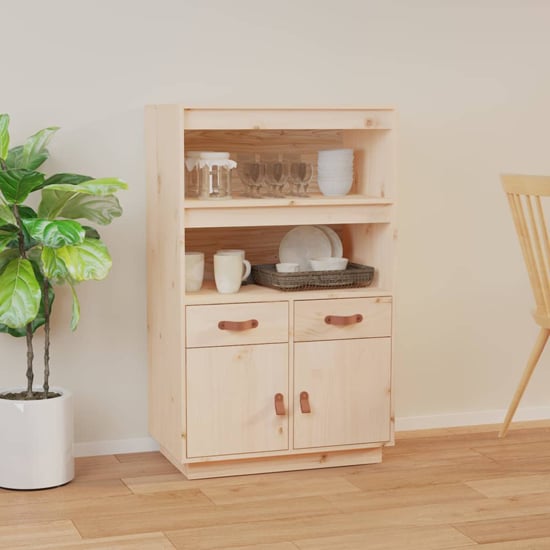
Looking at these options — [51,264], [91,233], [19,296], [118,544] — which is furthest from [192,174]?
[118,544]

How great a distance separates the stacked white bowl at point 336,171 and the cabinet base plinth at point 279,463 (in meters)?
0.86

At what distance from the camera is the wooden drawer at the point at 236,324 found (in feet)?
10.9

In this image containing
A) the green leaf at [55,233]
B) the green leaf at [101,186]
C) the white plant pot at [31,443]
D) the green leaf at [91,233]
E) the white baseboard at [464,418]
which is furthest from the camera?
the white baseboard at [464,418]

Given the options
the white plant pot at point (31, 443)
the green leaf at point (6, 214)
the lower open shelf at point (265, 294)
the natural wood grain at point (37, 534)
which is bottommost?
the natural wood grain at point (37, 534)

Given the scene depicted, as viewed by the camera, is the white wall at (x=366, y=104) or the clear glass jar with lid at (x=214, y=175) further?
the white wall at (x=366, y=104)

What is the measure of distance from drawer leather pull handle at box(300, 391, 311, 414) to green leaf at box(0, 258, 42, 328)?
89 centimetres

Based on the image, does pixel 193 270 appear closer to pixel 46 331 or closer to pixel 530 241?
pixel 46 331

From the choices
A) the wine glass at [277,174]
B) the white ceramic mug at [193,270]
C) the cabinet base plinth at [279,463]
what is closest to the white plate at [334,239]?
the wine glass at [277,174]

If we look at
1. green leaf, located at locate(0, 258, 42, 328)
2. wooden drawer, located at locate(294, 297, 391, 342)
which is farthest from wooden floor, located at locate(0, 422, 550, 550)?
green leaf, located at locate(0, 258, 42, 328)

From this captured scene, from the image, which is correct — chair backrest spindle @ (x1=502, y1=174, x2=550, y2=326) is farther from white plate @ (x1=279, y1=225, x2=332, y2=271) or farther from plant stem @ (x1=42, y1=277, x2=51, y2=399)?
plant stem @ (x1=42, y1=277, x2=51, y2=399)

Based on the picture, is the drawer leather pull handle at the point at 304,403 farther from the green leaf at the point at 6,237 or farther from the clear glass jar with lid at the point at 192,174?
the green leaf at the point at 6,237

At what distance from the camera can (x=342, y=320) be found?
3.44 metres

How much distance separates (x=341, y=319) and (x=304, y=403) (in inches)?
11.4

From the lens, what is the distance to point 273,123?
3.36 m
